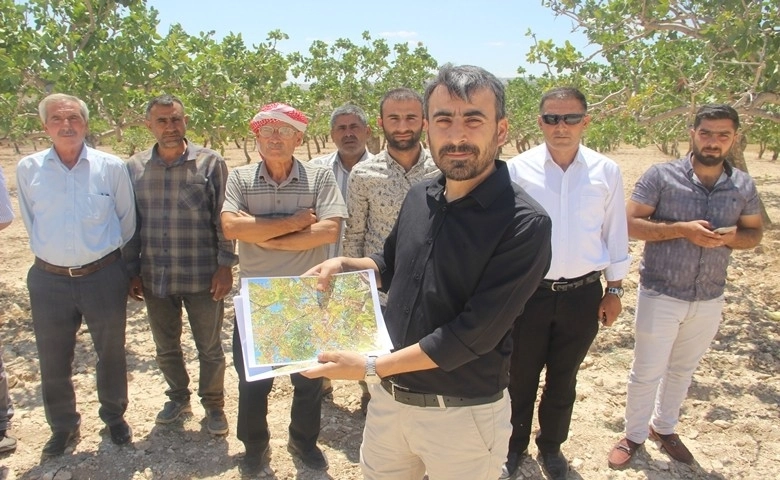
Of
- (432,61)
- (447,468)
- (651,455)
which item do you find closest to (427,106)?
→ (447,468)

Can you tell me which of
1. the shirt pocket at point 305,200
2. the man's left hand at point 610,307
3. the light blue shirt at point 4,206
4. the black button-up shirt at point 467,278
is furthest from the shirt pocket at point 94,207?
the man's left hand at point 610,307

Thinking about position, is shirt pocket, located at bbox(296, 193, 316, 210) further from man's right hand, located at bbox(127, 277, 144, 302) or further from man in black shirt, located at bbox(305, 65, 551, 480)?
man's right hand, located at bbox(127, 277, 144, 302)

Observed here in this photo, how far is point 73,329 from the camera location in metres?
3.41

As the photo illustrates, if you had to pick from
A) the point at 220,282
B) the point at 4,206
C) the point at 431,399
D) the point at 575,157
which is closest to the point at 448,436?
the point at 431,399

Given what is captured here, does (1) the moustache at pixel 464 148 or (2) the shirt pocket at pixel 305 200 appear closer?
(1) the moustache at pixel 464 148

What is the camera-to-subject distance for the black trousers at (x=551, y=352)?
3047 mm

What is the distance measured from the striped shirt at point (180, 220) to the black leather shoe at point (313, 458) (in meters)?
1.17

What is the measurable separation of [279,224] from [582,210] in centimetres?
162

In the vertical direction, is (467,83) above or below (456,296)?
above

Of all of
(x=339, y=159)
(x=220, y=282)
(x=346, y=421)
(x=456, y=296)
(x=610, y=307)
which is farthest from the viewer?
(x=339, y=159)

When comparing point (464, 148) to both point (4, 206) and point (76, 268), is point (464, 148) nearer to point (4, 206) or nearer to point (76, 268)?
point (76, 268)

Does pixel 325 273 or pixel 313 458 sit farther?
pixel 313 458

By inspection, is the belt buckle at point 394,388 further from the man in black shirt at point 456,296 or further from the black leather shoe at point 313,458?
the black leather shoe at point 313,458

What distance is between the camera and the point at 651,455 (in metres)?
3.53
